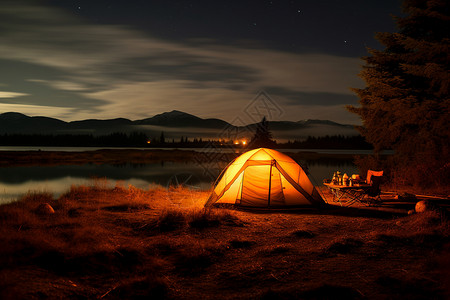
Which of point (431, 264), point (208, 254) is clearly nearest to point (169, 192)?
point (208, 254)

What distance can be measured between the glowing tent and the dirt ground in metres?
1.22

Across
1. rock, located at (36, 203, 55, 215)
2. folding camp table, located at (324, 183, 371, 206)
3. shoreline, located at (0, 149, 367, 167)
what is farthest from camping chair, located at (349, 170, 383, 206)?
shoreline, located at (0, 149, 367, 167)

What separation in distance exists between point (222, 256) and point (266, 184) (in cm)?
488

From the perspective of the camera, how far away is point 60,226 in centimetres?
787

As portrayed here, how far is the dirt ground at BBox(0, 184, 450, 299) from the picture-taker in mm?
4555

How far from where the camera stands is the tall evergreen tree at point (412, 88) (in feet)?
51.0

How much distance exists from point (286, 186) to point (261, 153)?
1297mm

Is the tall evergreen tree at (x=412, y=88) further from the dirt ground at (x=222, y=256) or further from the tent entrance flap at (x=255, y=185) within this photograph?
the tent entrance flap at (x=255, y=185)

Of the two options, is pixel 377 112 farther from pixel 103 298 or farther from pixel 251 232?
pixel 103 298

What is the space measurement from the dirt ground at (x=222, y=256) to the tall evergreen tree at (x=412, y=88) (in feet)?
28.8

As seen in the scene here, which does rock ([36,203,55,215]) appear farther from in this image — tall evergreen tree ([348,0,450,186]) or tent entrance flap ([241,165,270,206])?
tall evergreen tree ([348,0,450,186])

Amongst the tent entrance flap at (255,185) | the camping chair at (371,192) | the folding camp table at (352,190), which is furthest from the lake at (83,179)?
the tent entrance flap at (255,185)

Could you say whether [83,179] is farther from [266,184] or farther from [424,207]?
[424,207]

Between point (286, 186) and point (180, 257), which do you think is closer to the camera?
point (180, 257)
